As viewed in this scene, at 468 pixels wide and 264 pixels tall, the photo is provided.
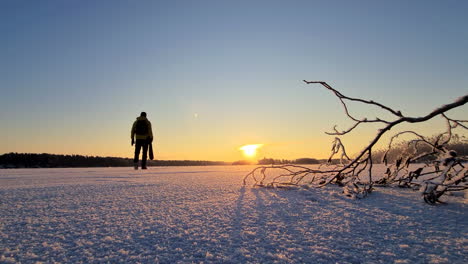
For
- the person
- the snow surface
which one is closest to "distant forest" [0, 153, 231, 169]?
the person

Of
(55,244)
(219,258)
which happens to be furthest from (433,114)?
(55,244)

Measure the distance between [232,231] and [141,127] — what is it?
709cm

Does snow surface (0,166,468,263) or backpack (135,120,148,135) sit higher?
backpack (135,120,148,135)

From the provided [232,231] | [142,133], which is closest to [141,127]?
[142,133]

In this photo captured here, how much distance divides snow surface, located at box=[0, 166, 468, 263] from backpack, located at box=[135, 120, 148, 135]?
613cm

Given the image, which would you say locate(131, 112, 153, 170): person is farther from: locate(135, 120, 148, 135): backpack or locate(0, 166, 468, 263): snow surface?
locate(0, 166, 468, 263): snow surface

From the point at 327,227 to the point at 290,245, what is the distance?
0.85ft

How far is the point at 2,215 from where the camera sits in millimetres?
1219

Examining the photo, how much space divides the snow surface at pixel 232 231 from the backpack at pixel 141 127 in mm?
6126

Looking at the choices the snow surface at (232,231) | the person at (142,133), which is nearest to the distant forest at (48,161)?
the person at (142,133)

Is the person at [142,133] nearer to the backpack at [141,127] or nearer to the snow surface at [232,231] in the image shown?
the backpack at [141,127]

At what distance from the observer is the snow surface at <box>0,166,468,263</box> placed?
2.39 feet

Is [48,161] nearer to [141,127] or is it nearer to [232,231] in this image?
[141,127]

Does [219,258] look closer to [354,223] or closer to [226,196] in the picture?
[354,223]
